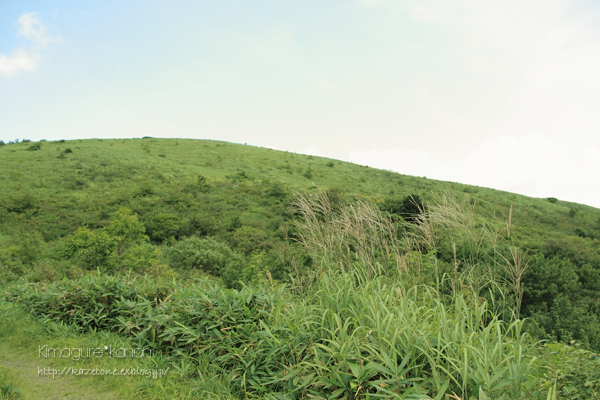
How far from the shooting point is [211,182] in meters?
25.3

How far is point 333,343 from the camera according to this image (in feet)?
8.25

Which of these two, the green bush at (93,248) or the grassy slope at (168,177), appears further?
the grassy slope at (168,177)

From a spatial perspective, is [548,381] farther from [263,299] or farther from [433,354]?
[263,299]

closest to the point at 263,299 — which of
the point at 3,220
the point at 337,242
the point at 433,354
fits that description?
the point at 337,242

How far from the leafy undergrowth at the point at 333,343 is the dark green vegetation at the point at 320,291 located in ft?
0.06

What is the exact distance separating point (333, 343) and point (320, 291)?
0.74 m

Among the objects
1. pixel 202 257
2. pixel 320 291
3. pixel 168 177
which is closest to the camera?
pixel 320 291

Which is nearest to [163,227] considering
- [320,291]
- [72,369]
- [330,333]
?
[72,369]

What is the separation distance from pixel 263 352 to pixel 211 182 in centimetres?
2328

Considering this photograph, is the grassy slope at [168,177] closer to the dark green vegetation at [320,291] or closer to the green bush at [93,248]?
the dark green vegetation at [320,291]

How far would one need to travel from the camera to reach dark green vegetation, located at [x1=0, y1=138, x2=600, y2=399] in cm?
239

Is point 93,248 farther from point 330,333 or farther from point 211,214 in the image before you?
point 211,214

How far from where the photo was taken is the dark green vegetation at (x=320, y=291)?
2.39 metres

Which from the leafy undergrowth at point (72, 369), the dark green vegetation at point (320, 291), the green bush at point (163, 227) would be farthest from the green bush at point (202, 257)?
the leafy undergrowth at point (72, 369)
